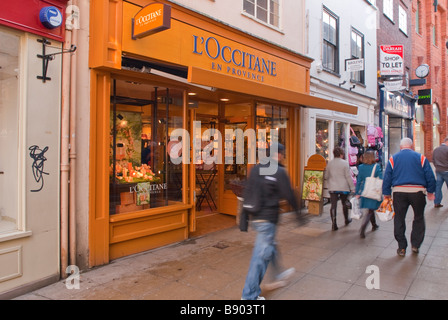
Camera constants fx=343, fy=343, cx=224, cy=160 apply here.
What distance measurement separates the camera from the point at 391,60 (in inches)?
543

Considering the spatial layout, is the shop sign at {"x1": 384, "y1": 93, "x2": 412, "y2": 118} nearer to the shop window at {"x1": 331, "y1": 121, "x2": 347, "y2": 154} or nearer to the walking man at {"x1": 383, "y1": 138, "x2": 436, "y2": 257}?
the shop window at {"x1": 331, "y1": 121, "x2": 347, "y2": 154}

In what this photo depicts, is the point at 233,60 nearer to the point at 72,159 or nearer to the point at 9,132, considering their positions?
the point at 72,159

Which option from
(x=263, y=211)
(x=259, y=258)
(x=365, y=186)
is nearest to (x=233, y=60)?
(x=365, y=186)

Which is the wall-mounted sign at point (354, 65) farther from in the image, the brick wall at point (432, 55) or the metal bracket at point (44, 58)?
the brick wall at point (432, 55)

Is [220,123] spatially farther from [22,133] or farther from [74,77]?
[22,133]

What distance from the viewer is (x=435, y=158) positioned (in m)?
9.28

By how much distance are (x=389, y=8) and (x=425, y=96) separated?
5.40 meters

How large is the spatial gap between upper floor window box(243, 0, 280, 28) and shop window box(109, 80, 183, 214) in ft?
9.93

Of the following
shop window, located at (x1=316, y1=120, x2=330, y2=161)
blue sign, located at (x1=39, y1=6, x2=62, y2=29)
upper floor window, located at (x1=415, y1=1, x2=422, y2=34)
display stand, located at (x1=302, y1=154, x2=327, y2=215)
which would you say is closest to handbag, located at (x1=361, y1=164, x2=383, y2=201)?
display stand, located at (x1=302, y1=154, x2=327, y2=215)

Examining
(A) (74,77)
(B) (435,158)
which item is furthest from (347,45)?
(A) (74,77)

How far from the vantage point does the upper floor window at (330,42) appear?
1068cm

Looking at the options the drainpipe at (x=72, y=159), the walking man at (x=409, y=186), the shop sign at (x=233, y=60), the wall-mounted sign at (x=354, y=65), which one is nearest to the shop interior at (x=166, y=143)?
the shop sign at (x=233, y=60)

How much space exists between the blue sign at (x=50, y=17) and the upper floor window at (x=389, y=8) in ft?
47.6
